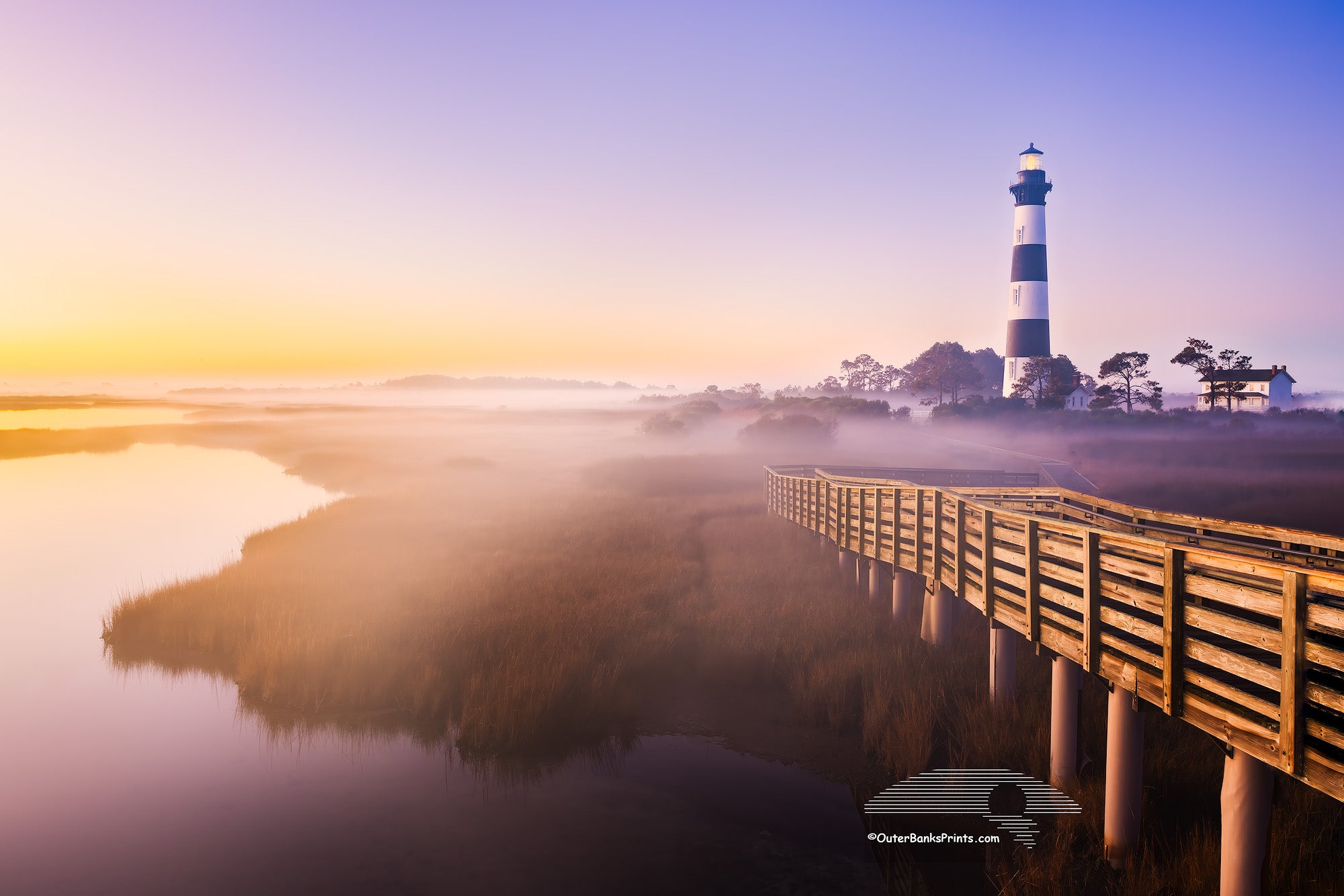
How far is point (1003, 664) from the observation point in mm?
9805

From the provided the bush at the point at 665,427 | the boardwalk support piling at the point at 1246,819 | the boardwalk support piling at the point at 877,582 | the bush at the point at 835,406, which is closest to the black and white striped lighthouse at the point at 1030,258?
the bush at the point at 835,406

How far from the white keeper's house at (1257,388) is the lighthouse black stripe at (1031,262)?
24.4 m

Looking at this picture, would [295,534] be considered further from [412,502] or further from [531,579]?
[531,579]

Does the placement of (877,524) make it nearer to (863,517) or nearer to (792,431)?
(863,517)

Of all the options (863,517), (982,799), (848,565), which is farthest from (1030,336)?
(982,799)

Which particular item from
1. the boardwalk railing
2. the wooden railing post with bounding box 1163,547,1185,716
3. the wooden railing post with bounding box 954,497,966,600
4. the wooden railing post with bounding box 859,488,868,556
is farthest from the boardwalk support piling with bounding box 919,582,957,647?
the wooden railing post with bounding box 1163,547,1185,716

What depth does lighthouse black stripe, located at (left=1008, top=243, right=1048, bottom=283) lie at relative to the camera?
5612 cm

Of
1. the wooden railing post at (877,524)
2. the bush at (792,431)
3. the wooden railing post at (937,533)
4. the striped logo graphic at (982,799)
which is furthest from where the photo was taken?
the bush at (792,431)

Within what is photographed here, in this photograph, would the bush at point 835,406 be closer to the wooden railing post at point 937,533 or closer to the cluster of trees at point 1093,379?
the cluster of trees at point 1093,379

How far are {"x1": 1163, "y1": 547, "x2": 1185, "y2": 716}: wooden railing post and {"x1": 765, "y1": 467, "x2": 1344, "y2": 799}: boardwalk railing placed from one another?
1 cm

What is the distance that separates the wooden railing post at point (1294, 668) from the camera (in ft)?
15.6

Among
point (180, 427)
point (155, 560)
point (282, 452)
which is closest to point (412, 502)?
point (155, 560)

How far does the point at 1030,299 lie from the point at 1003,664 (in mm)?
54240

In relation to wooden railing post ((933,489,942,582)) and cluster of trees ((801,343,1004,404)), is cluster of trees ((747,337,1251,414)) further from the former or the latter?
wooden railing post ((933,489,942,582))
